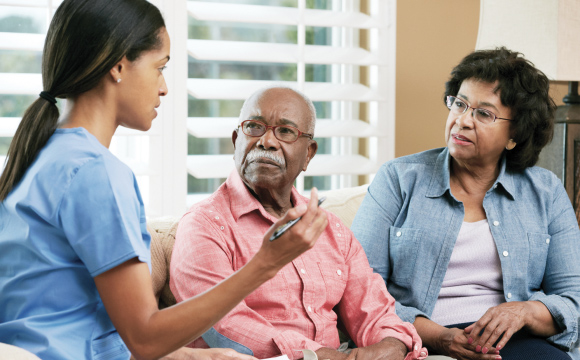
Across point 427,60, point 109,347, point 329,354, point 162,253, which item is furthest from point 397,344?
point 427,60

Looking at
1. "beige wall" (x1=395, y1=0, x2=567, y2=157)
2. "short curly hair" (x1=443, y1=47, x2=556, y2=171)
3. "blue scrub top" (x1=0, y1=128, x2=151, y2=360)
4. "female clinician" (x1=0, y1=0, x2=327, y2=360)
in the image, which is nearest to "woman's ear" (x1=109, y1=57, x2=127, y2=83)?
"female clinician" (x1=0, y1=0, x2=327, y2=360)

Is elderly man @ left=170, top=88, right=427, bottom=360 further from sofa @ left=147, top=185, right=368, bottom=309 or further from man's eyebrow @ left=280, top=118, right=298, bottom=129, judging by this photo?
sofa @ left=147, top=185, right=368, bottom=309

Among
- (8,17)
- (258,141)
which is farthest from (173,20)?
(258,141)

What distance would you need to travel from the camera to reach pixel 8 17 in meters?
2.29

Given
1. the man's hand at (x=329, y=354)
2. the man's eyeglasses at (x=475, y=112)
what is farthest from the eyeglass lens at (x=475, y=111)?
the man's hand at (x=329, y=354)

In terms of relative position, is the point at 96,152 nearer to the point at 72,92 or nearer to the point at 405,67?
the point at 72,92

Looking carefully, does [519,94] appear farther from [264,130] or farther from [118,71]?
[118,71]

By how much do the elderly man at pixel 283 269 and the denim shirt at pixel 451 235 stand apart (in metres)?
0.18

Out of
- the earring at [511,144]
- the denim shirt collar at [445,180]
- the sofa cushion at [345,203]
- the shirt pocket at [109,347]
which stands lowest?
the shirt pocket at [109,347]

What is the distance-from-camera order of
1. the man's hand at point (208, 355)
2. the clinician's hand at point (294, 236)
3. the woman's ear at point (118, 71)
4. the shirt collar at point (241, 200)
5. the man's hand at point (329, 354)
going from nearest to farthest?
the clinician's hand at point (294, 236) < the woman's ear at point (118, 71) < the man's hand at point (208, 355) < the man's hand at point (329, 354) < the shirt collar at point (241, 200)

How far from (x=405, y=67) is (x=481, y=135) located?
3.07 feet

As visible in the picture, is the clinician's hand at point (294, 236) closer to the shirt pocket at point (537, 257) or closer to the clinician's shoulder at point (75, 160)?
the clinician's shoulder at point (75, 160)

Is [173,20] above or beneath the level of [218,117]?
above

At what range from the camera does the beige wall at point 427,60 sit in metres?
2.86
